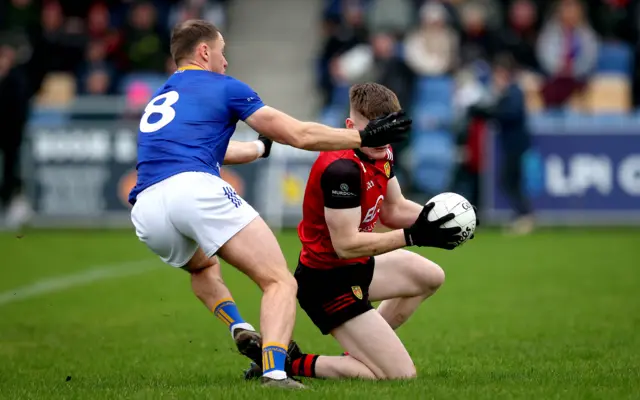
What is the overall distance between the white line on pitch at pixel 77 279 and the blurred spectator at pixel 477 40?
851 cm

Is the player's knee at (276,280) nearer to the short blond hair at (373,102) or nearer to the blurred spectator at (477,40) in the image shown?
the short blond hair at (373,102)

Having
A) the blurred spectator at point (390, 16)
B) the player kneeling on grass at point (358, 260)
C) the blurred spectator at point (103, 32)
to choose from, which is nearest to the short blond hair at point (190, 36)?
the player kneeling on grass at point (358, 260)

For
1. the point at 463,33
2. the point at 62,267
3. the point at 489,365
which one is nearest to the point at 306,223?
the point at 489,365

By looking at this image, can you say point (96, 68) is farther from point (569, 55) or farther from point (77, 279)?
point (569, 55)

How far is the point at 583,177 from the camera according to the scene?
1891 cm

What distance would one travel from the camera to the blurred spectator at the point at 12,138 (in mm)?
18969

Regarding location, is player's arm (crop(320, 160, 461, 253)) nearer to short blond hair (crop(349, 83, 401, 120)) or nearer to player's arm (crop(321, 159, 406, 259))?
player's arm (crop(321, 159, 406, 259))

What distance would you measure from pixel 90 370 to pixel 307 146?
239 centimetres

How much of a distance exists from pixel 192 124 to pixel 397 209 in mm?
1611

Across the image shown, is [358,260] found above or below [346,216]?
below

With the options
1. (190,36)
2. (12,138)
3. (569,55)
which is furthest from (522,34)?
(190,36)

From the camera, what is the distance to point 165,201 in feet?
21.8

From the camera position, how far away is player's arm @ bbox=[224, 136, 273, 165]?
7.74 m

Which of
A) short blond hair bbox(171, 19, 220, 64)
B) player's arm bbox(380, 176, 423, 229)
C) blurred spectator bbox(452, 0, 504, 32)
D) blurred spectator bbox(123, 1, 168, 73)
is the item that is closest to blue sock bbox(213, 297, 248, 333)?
player's arm bbox(380, 176, 423, 229)
